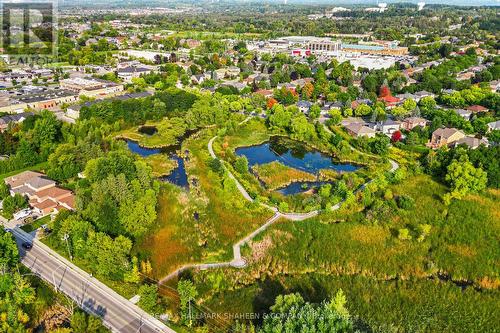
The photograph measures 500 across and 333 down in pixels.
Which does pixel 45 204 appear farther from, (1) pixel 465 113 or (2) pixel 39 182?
(1) pixel 465 113

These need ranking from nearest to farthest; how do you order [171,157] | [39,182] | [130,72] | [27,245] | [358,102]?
[27,245], [39,182], [171,157], [358,102], [130,72]

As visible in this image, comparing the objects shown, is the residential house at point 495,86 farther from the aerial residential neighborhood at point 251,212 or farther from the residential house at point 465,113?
the residential house at point 465,113

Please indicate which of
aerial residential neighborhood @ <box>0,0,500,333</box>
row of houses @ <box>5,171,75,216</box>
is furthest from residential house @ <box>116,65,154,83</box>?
row of houses @ <box>5,171,75,216</box>

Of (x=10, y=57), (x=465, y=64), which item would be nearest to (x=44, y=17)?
(x=10, y=57)

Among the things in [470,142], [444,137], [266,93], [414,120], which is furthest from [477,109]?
[266,93]

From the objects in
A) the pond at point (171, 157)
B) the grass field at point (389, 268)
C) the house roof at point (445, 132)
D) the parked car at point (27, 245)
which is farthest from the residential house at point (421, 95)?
the parked car at point (27, 245)

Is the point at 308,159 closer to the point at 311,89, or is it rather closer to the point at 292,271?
the point at 292,271

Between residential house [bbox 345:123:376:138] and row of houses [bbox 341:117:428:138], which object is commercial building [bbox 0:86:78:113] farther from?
residential house [bbox 345:123:376:138]
